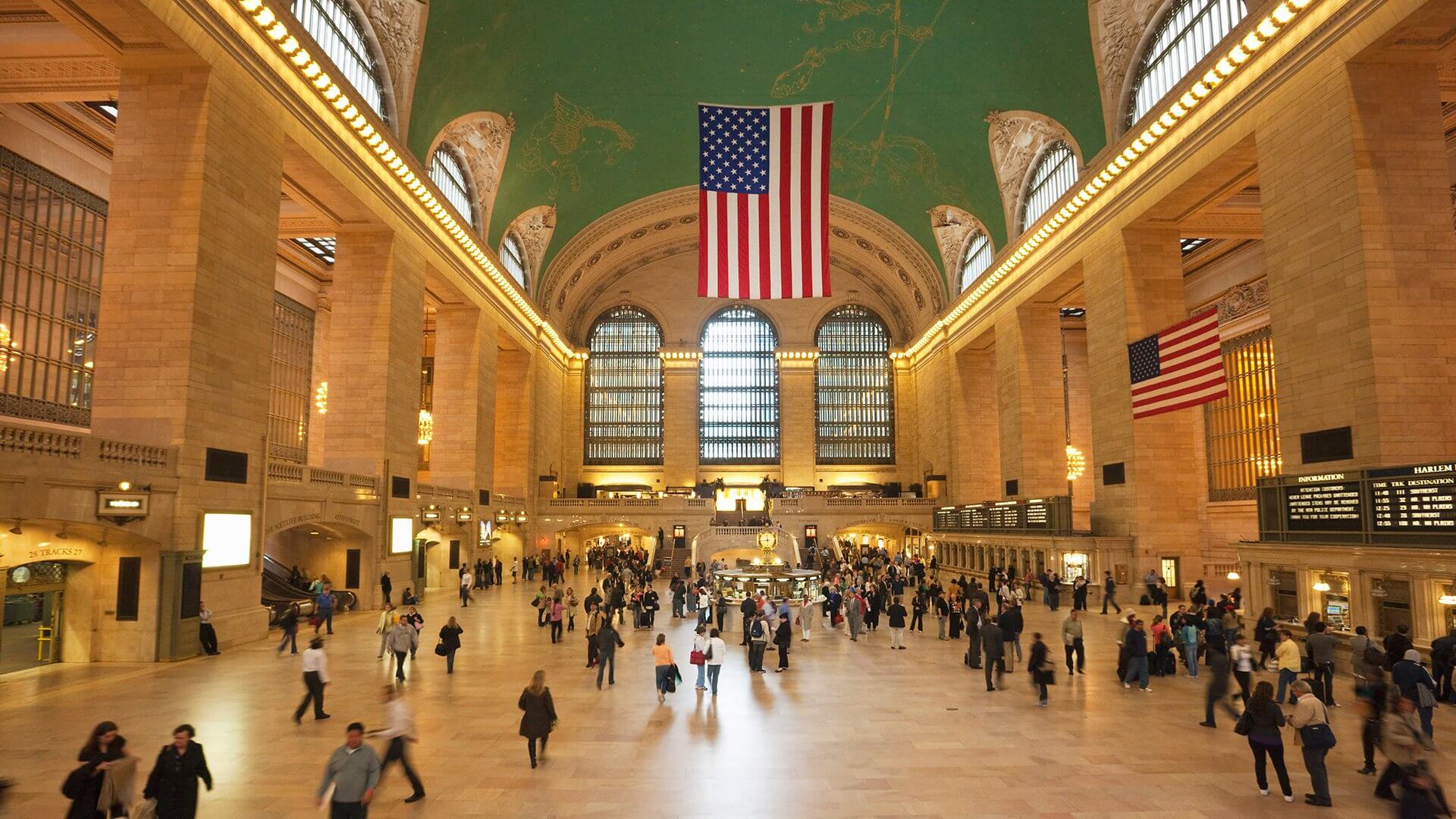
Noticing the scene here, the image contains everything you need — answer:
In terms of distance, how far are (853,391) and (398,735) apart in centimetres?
4281

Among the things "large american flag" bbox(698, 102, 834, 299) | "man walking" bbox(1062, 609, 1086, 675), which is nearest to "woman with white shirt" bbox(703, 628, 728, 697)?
"man walking" bbox(1062, 609, 1086, 675)

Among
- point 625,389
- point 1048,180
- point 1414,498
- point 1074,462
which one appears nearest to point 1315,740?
point 1414,498

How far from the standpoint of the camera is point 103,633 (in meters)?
13.4

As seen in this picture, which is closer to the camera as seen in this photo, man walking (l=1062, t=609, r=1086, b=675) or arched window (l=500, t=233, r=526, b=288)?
man walking (l=1062, t=609, r=1086, b=675)

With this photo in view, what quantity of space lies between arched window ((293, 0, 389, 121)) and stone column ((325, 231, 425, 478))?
3587 millimetres

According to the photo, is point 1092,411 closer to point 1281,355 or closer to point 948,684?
point 1281,355

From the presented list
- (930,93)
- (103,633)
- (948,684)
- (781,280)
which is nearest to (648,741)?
(948,684)

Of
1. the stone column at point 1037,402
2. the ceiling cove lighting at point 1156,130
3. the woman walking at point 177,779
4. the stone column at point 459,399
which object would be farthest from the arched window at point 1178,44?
the stone column at point 459,399

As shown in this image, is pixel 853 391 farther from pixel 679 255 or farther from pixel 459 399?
pixel 459 399

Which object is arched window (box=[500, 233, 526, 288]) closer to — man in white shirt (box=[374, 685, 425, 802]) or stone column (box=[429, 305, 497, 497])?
stone column (box=[429, 305, 497, 497])

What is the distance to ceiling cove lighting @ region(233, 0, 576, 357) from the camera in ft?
52.0

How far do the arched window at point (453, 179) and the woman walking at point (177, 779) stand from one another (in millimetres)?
21827

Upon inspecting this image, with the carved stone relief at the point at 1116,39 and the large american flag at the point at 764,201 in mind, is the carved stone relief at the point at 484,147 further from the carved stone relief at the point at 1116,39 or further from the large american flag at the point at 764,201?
the carved stone relief at the point at 1116,39

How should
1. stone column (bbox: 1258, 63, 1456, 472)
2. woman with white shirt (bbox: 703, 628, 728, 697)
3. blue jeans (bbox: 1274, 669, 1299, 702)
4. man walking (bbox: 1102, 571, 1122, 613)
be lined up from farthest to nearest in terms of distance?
man walking (bbox: 1102, 571, 1122, 613) → stone column (bbox: 1258, 63, 1456, 472) → woman with white shirt (bbox: 703, 628, 728, 697) → blue jeans (bbox: 1274, 669, 1299, 702)
